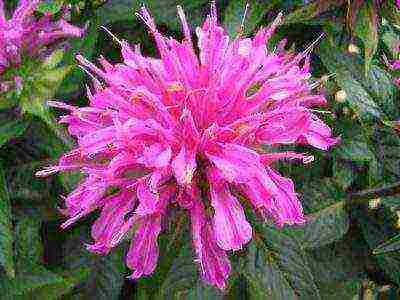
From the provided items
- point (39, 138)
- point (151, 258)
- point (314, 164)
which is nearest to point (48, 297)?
point (39, 138)

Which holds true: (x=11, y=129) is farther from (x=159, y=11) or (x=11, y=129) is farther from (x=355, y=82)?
(x=355, y=82)

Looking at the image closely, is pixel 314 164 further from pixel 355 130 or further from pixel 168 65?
pixel 168 65

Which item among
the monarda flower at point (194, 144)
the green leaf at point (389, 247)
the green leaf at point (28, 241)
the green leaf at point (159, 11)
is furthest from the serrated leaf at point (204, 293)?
the green leaf at point (159, 11)

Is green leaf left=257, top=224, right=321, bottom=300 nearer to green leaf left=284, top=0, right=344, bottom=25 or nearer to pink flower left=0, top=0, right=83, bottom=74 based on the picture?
green leaf left=284, top=0, right=344, bottom=25

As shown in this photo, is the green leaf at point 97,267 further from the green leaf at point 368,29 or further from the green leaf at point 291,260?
the green leaf at point 368,29

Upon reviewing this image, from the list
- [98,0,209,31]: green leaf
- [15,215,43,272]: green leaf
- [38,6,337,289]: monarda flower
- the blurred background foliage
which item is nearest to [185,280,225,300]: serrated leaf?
the blurred background foliage

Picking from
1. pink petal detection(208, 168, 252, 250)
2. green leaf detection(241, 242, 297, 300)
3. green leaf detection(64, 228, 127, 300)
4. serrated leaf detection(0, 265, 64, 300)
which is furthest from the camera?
green leaf detection(64, 228, 127, 300)
